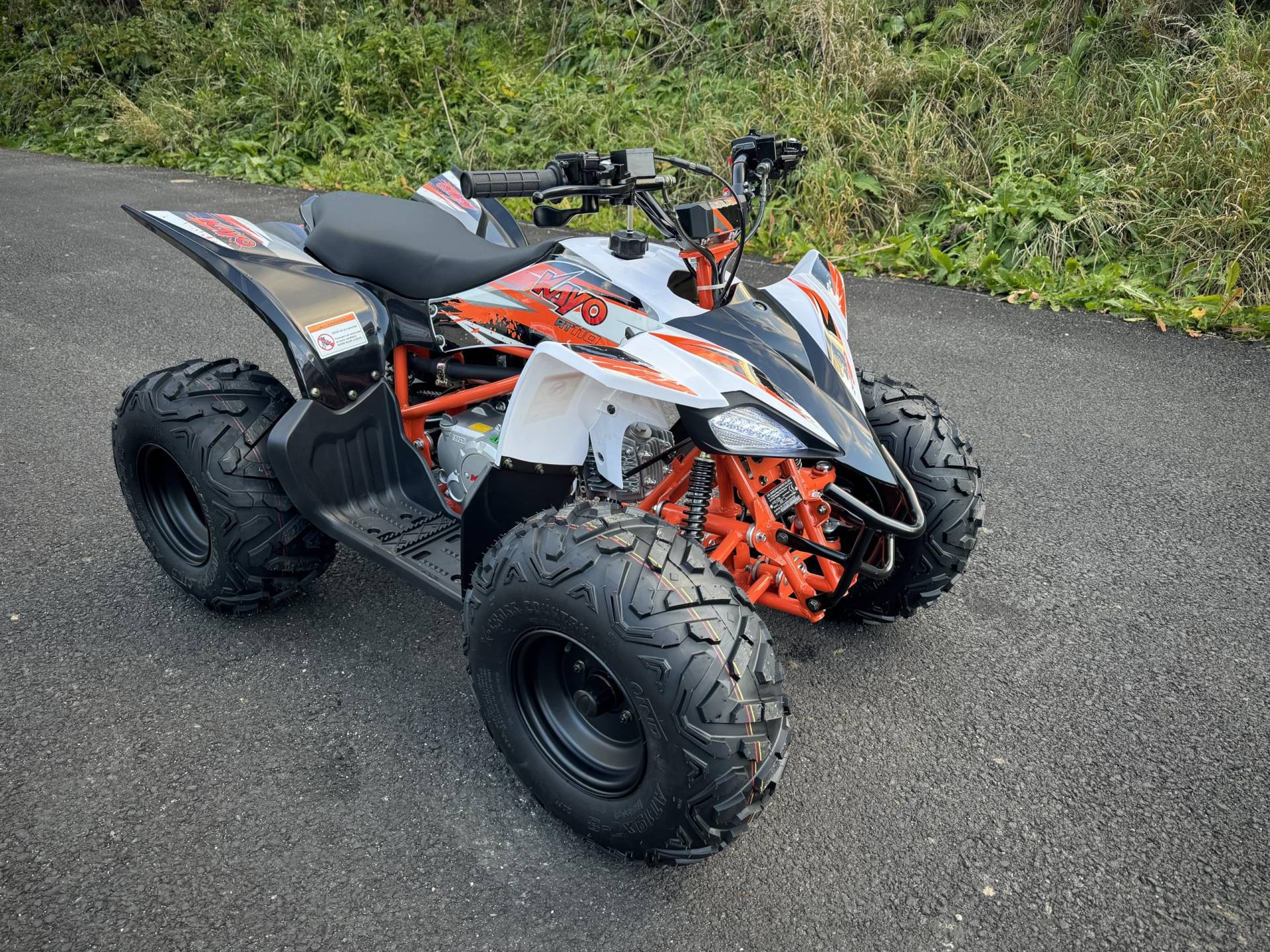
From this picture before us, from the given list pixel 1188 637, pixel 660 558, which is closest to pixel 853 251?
pixel 1188 637

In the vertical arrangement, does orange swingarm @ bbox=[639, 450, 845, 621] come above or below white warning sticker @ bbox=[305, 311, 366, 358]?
below

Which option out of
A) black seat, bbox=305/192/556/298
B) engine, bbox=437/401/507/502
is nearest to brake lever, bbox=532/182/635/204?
black seat, bbox=305/192/556/298

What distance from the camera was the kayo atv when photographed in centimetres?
207

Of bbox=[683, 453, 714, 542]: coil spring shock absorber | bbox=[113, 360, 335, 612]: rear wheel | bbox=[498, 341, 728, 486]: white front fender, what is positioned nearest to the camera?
bbox=[498, 341, 728, 486]: white front fender

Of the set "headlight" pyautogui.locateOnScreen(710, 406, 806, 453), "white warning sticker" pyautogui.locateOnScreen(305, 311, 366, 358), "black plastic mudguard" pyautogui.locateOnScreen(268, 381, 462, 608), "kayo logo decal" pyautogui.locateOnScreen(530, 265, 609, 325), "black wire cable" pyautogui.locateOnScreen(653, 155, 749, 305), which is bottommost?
"black plastic mudguard" pyautogui.locateOnScreen(268, 381, 462, 608)

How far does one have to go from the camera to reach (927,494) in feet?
9.29

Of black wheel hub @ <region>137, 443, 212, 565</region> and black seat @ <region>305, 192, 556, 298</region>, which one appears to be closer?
black seat @ <region>305, 192, 556, 298</region>

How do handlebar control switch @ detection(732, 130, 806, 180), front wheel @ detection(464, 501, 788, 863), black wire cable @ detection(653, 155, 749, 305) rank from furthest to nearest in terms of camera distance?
handlebar control switch @ detection(732, 130, 806, 180) < black wire cable @ detection(653, 155, 749, 305) < front wheel @ detection(464, 501, 788, 863)

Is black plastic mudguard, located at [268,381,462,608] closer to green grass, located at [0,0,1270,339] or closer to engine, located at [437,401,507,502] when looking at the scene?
engine, located at [437,401,507,502]

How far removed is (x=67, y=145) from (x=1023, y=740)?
1310 centimetres

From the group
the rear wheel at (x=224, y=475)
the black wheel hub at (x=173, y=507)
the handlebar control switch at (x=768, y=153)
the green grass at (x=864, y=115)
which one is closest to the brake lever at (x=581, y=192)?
the handlebar control switch at (x=768, y=153)

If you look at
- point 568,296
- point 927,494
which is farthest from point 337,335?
point 927,494

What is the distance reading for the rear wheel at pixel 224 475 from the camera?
2.92m

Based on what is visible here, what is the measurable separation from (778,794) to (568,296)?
4.71ft
